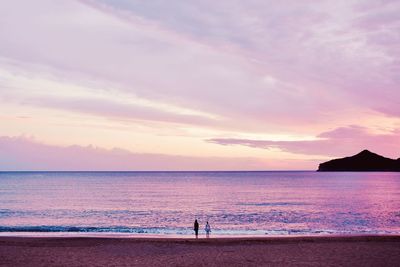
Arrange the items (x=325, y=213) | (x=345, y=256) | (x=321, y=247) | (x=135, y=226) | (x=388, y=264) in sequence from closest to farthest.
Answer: (x=388, y=264)
(x=345, y=256)
(x=321, y=247)
(x=135, y=226)
(x=325, y=213)

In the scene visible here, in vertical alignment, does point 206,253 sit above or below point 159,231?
above

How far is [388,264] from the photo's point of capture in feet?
67.6

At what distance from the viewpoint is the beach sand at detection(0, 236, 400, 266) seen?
69.7 ft

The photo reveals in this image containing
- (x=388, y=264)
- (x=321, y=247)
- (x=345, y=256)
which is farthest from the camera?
(x=321, y=247)

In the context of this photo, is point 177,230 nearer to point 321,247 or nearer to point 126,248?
point 126,248

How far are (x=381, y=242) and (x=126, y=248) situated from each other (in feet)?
56.8

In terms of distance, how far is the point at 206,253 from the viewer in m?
24.4

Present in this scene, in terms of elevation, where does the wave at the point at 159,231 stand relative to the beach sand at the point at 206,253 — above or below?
below

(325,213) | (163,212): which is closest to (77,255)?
(163,212)

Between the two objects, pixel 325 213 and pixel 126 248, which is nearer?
pixel 126 248

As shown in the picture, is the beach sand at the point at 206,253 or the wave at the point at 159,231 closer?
the beach sand at the point at 206,253

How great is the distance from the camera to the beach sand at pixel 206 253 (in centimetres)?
2123

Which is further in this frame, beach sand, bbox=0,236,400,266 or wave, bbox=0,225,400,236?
wave, bbox=0,225,400,236

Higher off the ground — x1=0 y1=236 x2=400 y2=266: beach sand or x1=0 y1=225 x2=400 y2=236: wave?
x1=0 y1=236 x2=400 y2=266: beach sand
